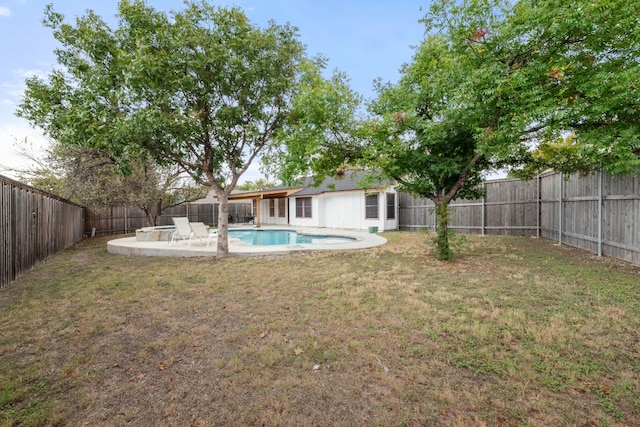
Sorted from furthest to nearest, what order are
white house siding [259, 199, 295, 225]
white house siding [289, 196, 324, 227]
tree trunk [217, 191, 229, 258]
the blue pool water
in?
white house siding [259, 199, 295, 225], white house siding [289, 196, 324, 227], the blue pool water, tree trunk [217, 191, 229, 258]

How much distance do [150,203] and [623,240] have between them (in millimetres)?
17745

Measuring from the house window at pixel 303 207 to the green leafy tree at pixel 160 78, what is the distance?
37.1ft

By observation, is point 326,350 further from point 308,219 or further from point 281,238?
point 308,219

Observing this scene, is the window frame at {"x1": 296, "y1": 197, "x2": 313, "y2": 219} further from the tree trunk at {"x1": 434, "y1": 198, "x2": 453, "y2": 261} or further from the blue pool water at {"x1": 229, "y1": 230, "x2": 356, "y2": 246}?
the tree trunk at {"x1": 434, "y1": 198, "x2": 453, "y2": 261}

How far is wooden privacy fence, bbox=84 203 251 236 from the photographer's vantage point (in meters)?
15.9

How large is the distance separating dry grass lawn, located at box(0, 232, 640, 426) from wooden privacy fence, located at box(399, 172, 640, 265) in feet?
5.33

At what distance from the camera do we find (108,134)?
22.1 ft

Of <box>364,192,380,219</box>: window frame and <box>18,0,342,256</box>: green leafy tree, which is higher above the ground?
<box>18,0,342,256</box>: green leafy tree

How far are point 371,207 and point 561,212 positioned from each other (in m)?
8.06

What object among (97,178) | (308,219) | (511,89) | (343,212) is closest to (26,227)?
(97,178)

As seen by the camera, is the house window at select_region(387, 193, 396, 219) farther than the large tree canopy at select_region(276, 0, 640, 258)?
Yes

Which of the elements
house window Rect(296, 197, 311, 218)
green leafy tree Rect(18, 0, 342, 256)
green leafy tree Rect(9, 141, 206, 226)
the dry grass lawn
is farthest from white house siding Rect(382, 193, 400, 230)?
green leafy tree Rect(9, 141, 206, 226)

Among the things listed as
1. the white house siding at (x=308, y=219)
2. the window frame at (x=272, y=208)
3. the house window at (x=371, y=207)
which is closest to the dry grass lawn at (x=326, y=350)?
the house window at (x=371, y=207)

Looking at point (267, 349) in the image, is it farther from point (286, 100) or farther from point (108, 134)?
point (286, 100)
